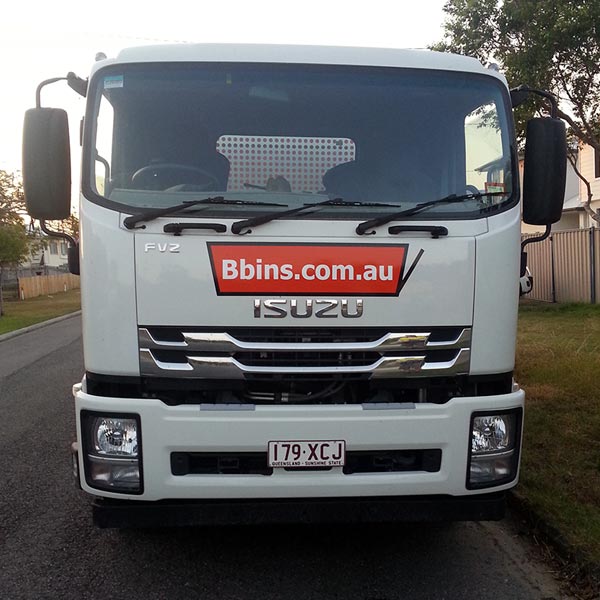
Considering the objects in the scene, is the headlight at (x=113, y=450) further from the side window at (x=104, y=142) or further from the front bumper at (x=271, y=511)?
the side window at (x=104, y=142)

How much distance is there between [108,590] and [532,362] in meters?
6.84

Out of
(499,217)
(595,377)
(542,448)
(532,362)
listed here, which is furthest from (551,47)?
(499,217)

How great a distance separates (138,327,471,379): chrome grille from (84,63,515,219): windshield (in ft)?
2.07

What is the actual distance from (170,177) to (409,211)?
4.00ft

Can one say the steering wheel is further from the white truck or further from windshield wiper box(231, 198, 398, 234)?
windshield wiper box(231, 198, 398, 234)

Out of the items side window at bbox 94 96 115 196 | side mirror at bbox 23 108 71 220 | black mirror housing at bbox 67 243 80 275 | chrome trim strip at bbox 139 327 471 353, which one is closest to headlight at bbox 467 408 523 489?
chrome trim strip at bbox 139 327 471 353

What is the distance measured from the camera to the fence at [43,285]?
36.5 metres

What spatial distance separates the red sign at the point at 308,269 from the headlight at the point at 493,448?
787 mm

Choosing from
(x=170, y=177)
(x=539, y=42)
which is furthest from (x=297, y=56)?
(x=539, y=42)

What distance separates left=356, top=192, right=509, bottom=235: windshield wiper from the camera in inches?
132

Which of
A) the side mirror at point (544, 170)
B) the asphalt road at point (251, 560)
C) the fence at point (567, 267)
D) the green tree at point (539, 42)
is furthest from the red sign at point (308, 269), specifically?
the fence at point (567, 267)

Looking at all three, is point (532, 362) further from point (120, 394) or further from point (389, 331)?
point (120, 394)

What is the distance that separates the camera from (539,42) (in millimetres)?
13992

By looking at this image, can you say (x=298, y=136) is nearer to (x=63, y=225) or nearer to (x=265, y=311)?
(x=265, y=311)
